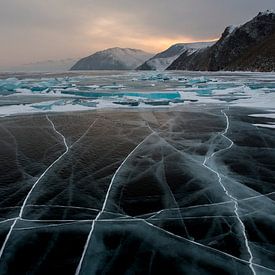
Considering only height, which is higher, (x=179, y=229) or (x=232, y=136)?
(x=179, y=229)

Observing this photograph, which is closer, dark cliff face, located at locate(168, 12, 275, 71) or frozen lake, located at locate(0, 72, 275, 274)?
frozen lake, located at locate(0, 72, 275, 274)

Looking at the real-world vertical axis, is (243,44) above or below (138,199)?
below

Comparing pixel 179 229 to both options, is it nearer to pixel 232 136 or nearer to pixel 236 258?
pixel 236 258

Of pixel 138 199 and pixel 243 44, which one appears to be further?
pixel 243 44

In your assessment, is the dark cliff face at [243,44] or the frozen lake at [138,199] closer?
the frozen lake at [138,199]

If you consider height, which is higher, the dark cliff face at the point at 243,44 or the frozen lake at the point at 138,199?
the frozen lake at the point at 138,199

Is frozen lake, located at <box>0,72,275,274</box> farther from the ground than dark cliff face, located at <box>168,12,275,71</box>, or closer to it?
farther from the ground

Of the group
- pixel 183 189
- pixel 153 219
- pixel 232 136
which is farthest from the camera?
pixel 232 136

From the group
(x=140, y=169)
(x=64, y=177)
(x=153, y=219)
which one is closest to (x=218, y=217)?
(x=153, y=219)
